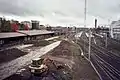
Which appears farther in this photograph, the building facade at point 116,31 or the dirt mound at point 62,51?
the building facade at point 116,31

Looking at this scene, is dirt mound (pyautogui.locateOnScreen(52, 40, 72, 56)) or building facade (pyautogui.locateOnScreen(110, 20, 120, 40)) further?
building facade (pyautogui.locateOnScreen(110, 20, 120, 40))

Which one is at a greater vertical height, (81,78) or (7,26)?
(7,26)

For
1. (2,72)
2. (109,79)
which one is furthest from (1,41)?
(109,79)

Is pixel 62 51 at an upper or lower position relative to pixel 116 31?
lower

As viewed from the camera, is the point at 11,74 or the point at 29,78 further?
the point at 11,74

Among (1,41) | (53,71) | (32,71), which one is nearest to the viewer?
(32,71)

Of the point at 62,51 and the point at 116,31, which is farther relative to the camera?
the point at 116,31

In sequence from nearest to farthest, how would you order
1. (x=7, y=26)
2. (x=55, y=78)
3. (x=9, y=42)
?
(x=55, y=78) → (x=9, y=42) → (x=7, y=26)

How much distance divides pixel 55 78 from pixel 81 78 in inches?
106

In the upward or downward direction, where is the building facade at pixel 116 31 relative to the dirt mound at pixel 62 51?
upward

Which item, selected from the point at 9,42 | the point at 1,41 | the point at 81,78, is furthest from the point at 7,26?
the point at 81,78

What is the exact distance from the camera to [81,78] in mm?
18328

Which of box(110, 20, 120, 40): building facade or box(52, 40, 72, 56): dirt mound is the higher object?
box(110, 20, 120, 40): building facade

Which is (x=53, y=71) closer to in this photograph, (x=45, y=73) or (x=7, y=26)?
(x=45, y=73)
